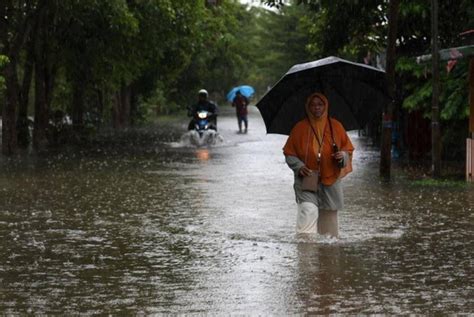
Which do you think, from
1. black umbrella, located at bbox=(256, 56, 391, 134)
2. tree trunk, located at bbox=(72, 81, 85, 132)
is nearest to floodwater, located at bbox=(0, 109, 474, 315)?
black umbrella, located at bbox=(256, 56, 391, 134)

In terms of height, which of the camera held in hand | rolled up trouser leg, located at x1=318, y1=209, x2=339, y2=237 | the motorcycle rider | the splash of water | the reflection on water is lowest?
rolled up trouser leg, located at x1=318, y1=209, x2=339, y2=237

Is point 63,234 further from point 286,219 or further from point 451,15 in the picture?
point 451,15

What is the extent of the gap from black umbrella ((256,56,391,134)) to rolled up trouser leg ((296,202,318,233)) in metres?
1.17

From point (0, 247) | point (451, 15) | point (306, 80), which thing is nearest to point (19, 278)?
point (0, 247)

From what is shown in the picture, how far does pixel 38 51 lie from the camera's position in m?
29.9

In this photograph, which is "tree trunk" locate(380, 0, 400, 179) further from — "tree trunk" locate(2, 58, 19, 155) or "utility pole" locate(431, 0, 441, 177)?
"tree trunk" locate(2, 58, 19, 155)

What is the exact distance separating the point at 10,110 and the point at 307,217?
1670cm

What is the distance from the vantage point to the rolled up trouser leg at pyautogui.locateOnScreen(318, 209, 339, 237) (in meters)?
11.9

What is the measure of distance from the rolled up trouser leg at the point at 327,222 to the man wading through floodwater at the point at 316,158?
123mm

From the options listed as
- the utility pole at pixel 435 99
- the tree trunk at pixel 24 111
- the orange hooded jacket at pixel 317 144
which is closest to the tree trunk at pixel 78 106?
the tree trunk at pixel 24 111

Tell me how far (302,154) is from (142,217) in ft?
11.7

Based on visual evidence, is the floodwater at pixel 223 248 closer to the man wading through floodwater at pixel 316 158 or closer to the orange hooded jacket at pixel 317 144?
the man wading through floodwater at pixel 316 158

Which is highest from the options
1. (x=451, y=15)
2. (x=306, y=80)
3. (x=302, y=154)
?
(x=451, y=15)

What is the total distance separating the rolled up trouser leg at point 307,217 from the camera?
1167 centimetres
